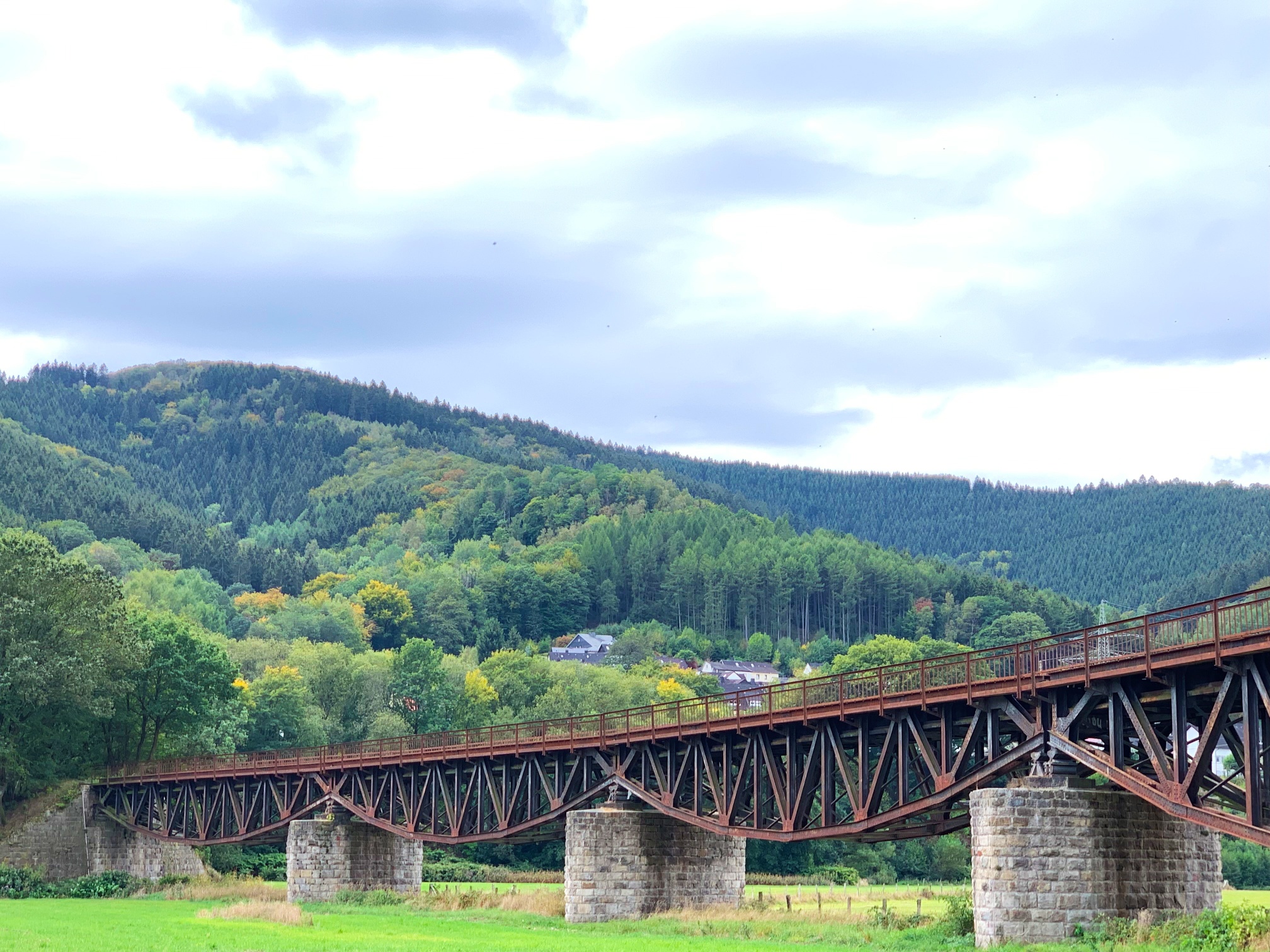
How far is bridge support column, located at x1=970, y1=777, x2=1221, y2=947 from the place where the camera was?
135 ft

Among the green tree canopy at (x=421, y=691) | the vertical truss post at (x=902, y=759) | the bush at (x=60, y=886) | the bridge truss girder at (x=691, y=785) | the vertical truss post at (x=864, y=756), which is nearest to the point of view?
the bridge truss girder at (x=691, y=785)

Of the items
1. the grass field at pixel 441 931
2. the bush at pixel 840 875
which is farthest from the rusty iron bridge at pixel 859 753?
the bush at pixel 840 875

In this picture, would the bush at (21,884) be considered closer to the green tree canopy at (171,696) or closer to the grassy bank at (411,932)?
the grassy bank at (411,932)

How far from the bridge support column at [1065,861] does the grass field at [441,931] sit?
5.64 feet

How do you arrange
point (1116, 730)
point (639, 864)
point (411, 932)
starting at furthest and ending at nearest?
point (639, 864), point (411, 932), point (1116, 730)

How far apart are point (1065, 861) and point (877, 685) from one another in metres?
11.9

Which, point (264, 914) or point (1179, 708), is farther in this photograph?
point (264, 914)

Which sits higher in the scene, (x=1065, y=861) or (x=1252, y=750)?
(x=1252, y=750)

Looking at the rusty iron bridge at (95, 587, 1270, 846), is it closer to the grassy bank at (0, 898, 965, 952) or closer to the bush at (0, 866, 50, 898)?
the grassy bank at (0, 898, 965, 952)

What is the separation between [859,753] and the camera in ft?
168

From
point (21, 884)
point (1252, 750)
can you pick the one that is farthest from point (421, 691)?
point (1252, 750)

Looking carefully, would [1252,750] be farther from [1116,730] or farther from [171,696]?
[171,696]

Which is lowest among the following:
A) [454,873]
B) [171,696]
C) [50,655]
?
[454,873]

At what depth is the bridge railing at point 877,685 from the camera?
37906 mm
